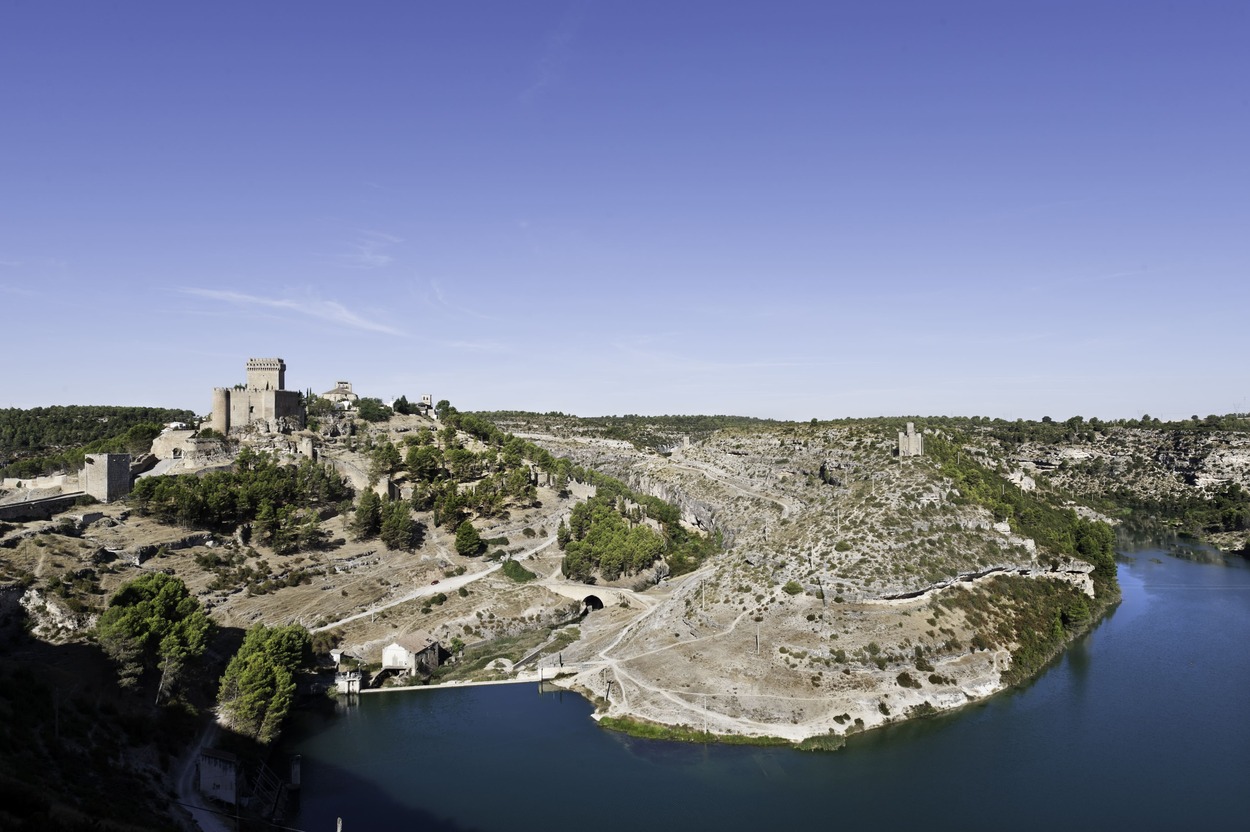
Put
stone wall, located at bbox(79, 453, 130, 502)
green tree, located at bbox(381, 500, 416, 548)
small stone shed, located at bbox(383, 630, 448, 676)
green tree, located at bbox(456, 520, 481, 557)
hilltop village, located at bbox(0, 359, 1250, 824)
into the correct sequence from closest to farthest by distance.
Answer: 1. hilltop village, located at bbox(0, 359, 1250, 824)
2. small stone shed, located at bbox(383, 630, 448, 676)
3. stone wall, located at bbox(79, 453, 130, 502)
4. green tree, located at bbox(381, 500, 416, 548)
5. green tree, located at bbox(456, 520, 481, 557)

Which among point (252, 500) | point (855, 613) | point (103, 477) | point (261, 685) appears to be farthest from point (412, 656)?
point (103, 477)

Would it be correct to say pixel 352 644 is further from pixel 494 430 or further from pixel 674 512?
pixel 494 430

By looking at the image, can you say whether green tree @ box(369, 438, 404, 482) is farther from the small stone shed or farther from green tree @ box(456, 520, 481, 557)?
the small stone shed

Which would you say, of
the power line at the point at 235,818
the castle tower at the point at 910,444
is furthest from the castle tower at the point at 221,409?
the castle tower at the point at 910,444

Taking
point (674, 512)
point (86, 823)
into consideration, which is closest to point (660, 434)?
point (674, 512)

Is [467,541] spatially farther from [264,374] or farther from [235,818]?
[235,818]

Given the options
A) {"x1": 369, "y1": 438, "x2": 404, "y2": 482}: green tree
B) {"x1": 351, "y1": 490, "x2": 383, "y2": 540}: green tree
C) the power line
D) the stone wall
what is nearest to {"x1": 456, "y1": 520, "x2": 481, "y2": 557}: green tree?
{"x1": 351, "y1": 490, "x2": 383, "y2": 540}: green tree

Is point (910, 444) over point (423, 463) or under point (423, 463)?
over
